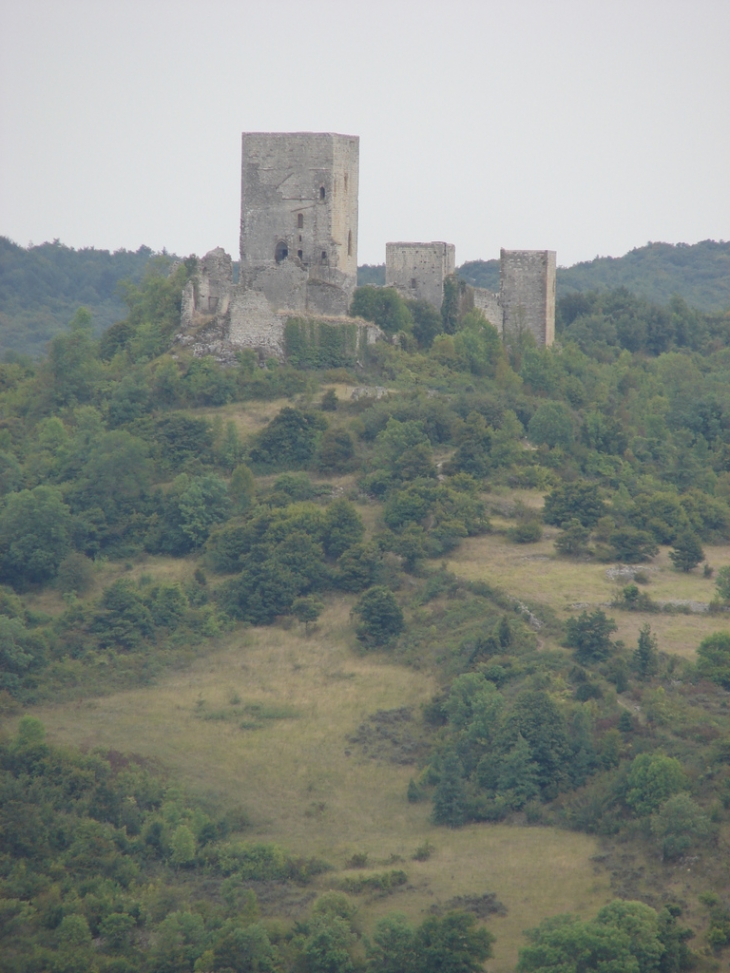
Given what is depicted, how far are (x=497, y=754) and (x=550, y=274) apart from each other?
22591mm

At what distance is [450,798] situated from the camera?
3803 centimetres

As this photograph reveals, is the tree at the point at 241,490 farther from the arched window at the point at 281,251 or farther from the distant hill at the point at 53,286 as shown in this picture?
the distant hill at the point at 53,286

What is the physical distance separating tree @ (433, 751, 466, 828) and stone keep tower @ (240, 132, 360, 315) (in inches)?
715

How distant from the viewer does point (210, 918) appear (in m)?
33.8

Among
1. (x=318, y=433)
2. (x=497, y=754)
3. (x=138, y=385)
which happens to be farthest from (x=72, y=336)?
(x=497, y=754)

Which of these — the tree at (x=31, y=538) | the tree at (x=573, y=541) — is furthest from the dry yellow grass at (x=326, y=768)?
the tree at (x=573, y=541)

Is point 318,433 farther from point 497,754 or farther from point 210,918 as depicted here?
point 210,918

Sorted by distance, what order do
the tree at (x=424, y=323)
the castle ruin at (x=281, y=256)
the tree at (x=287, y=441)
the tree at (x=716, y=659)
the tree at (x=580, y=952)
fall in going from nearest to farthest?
the tree at (x=580, y=952)
the tree at (x=716, y=659)
the tree at (x=287, y=441)
the castle ruin at (x=281, y=256)
the tree at (x=424, y=323)

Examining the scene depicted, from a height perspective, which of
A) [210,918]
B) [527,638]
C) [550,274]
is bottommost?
[210,918]

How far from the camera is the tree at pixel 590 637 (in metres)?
41.8

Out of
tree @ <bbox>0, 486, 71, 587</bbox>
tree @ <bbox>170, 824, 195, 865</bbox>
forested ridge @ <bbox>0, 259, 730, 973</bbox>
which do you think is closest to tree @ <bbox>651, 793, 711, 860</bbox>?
forested ridge @ <bbox>0, 259, 730, 973</bbox>

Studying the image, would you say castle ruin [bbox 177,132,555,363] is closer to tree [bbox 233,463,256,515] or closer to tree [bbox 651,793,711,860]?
tree [bbox 233,463,256,515]

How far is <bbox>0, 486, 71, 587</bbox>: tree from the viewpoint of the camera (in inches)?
1852

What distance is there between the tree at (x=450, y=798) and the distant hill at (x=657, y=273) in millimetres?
63252
